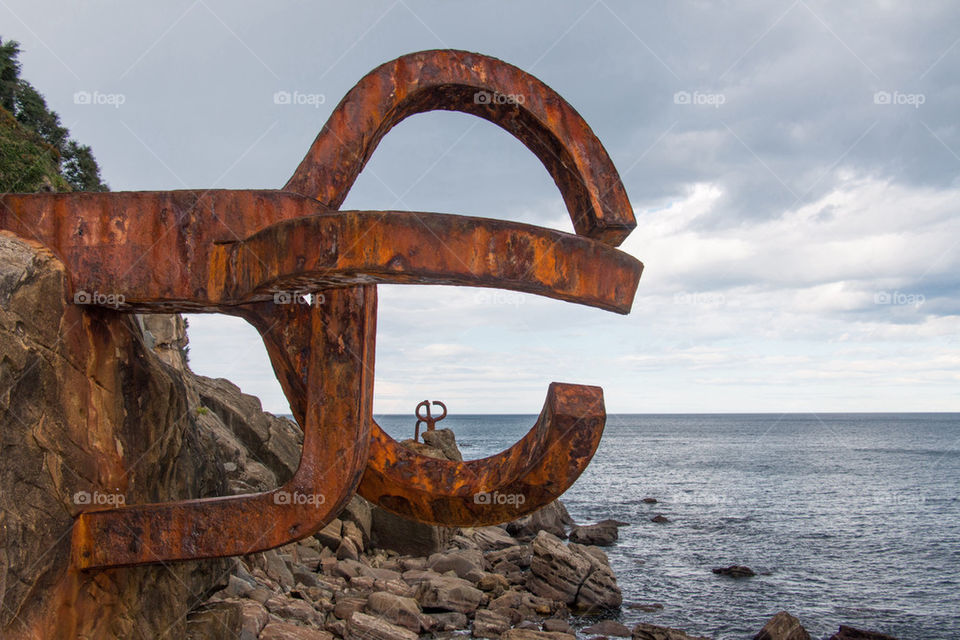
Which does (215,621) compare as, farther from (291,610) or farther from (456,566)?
(456,566)

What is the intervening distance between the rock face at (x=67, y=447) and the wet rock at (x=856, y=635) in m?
10.9

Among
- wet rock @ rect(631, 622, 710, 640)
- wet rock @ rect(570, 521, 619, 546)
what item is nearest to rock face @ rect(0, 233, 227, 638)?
wet rock @ rect(631, 622, 710, 640)

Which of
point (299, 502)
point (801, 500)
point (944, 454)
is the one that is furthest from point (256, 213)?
point (944, 454)

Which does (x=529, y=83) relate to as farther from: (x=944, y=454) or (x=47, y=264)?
(x=944, y=454)

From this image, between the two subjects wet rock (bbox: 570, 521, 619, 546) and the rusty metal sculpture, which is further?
wet rock (bbox: 570, 521, 619, 546)

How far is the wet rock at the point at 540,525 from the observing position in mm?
19656

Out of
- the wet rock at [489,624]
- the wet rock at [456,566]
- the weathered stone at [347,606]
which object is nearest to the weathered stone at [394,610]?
the weathered stone at [347,606]

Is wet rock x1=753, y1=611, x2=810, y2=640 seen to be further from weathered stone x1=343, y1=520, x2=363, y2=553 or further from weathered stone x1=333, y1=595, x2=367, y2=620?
weathered stone x1=343, y1=520, x2=363, y2=553

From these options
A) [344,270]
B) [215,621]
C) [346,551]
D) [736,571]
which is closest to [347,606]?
[346,551]

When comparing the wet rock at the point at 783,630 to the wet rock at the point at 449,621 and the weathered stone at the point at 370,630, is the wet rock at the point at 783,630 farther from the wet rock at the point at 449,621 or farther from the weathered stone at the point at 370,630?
the weathered stone at the point at 370,630

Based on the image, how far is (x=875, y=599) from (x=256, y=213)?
15.4 meters

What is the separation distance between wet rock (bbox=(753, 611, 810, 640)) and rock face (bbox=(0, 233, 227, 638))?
9.89 metres

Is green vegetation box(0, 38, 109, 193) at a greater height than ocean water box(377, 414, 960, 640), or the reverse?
green vegetation box(0, 38, 109, 193)

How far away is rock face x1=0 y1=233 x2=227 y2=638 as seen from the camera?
9.25 feet
